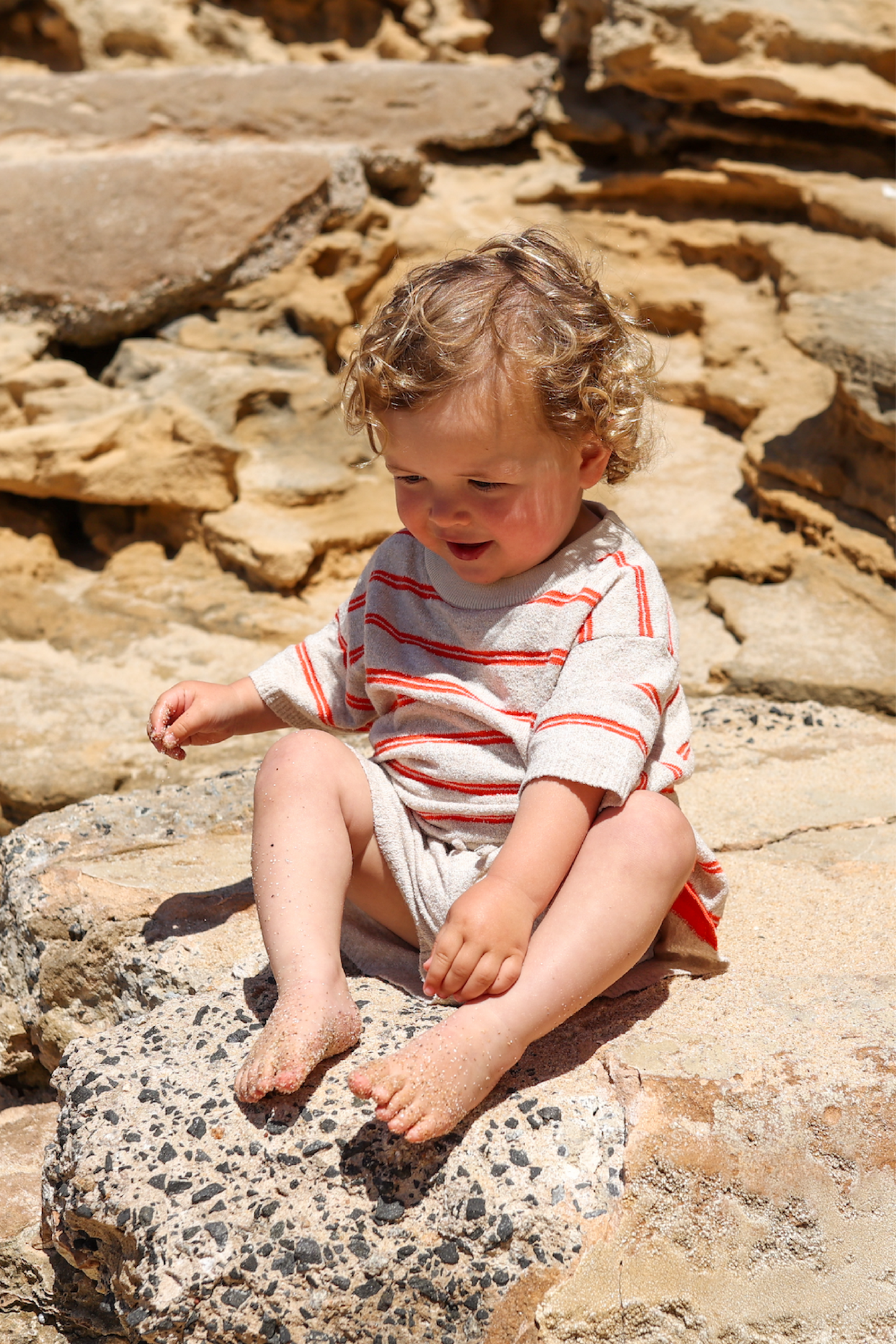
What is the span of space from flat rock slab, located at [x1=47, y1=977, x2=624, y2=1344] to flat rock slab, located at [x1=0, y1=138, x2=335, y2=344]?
3.06 meters

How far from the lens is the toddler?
1517mm

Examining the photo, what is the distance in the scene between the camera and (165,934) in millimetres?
2057

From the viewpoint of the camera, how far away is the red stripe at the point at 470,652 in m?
1.79

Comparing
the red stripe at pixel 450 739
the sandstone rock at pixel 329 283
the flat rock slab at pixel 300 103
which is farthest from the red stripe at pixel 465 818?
the flat rock slab at pixel 300 103

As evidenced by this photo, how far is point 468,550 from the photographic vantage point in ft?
5.89

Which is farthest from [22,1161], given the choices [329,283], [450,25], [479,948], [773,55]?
[450,25]

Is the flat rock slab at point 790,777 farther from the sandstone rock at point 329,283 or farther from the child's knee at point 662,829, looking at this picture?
the sandstone rock at point 329,283

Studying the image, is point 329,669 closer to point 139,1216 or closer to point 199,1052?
point 199,1052

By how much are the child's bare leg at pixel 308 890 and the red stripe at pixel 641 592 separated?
0.47m

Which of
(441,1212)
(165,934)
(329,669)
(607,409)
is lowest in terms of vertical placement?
(165,934)

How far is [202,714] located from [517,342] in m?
0.76

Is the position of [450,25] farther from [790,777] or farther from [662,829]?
[662,829]

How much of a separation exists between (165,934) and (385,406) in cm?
96

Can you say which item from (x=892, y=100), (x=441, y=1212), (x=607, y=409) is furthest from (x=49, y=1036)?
(x=892, y=100)
